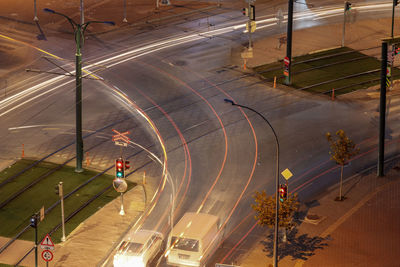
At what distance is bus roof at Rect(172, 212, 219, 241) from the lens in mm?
38250

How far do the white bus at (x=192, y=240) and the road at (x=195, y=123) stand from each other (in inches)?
45.4

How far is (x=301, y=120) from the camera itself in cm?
5616

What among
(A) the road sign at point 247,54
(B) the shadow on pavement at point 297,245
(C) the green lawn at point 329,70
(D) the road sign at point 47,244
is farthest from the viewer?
(A) the road sign at point 247,54

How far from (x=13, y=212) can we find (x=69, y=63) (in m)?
25.5

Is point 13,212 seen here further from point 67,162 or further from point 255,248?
point 255,248

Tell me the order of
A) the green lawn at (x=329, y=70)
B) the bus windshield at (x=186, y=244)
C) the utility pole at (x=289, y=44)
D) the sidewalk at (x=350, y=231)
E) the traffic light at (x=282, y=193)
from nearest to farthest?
the bus windshield at (x=186, y=244) → the traffic light at (x=282, y=193) → the sidewalk at (x=350, y=231) → the utility pole at (x=289, y=44) → the green lawn at (x=329, y=70)

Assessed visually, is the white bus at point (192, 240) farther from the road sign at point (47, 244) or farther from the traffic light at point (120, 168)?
the road sign at point (47, 244)

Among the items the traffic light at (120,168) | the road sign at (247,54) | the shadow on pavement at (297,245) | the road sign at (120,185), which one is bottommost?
the shadow on pavement at (297,245)

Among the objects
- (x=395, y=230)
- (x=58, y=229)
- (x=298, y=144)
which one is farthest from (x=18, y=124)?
(x=395, y=230)

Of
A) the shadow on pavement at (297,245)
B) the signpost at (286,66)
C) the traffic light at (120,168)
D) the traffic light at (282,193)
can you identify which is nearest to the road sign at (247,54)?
the signpost at (286,66)

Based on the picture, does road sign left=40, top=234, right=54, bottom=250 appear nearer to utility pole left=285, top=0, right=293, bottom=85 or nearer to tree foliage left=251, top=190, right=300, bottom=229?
tree foliage left=251, top=190, right=300, bottom=229

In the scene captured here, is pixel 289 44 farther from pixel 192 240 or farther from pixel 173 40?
pixel 192 240

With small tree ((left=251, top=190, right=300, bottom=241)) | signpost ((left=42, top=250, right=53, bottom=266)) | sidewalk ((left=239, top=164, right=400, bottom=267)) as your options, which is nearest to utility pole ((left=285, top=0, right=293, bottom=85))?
sidewalk ((left=239, top=164, right=400, bottom=267))

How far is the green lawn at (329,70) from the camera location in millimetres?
63250
